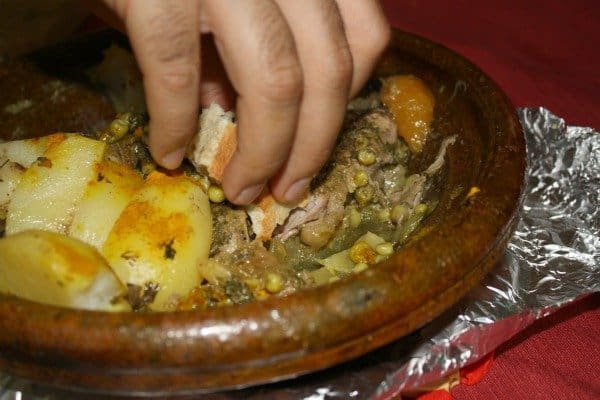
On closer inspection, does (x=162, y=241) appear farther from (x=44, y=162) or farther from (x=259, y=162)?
(x=44, y=162)

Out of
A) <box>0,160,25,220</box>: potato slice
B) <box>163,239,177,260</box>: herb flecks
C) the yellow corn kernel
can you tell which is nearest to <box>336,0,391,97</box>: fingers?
the yellow corn kernel

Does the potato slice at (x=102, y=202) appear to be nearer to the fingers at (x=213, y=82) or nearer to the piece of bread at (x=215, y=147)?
the piece of bread at (x=215, y=147)

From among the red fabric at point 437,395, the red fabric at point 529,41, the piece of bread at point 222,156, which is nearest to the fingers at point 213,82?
the piece of bread at point 222,156

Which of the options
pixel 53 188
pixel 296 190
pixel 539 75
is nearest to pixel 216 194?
pixel 296 190

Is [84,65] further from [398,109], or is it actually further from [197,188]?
[398,109]

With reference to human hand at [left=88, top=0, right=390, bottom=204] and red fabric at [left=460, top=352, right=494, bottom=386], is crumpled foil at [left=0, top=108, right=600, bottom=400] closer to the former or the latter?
red fabric at [left=460, top=352, right=494, bottom=386]

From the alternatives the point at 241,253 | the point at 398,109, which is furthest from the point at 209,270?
the point at 398,109
